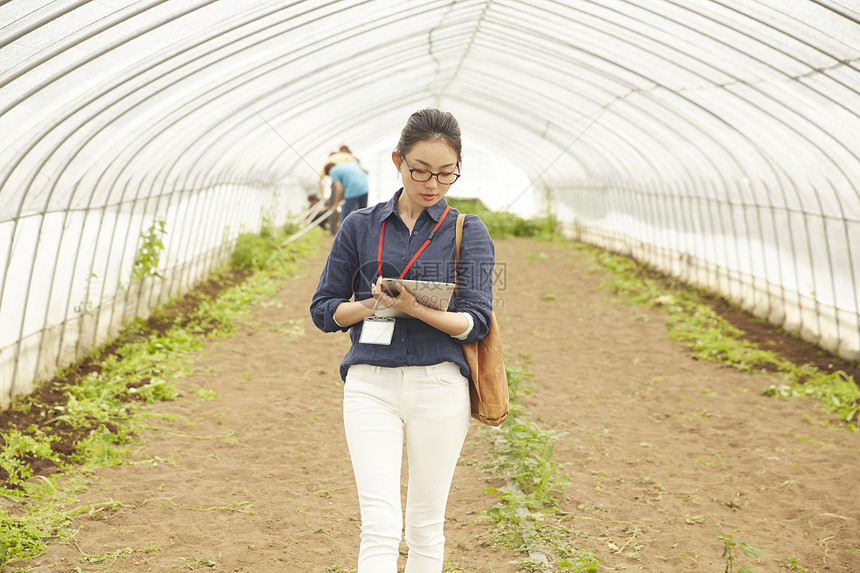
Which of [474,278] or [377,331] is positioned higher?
[474,278]

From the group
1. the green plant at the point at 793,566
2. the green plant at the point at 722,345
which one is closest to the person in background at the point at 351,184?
the green plant at the point at 722,345

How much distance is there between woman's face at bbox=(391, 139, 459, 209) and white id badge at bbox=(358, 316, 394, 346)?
0.41 meters

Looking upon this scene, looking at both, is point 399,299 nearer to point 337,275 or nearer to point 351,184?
point 337,275

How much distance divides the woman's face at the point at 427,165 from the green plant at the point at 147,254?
281 inches

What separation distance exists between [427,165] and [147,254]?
723 cm

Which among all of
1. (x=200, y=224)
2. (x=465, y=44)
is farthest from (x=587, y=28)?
(x=200, y=224)

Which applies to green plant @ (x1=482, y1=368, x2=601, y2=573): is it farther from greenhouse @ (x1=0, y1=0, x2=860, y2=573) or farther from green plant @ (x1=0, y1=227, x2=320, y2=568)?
green plant @ (x1=0, y1=227, x2=320, y2=568)

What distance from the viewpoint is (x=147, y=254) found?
8977 mm

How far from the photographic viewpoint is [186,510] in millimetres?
4613

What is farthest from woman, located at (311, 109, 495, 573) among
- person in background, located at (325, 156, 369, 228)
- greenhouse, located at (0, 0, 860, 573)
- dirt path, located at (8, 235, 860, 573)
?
person in background, located at (325, 156, 369, 228)

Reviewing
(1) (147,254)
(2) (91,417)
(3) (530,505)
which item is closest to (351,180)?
(1) (147,254)

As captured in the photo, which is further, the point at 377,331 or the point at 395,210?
the point at 395,210

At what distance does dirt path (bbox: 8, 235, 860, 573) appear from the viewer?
13.6 ft

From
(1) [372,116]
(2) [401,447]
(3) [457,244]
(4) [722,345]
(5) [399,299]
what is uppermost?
(1) [372,116]
